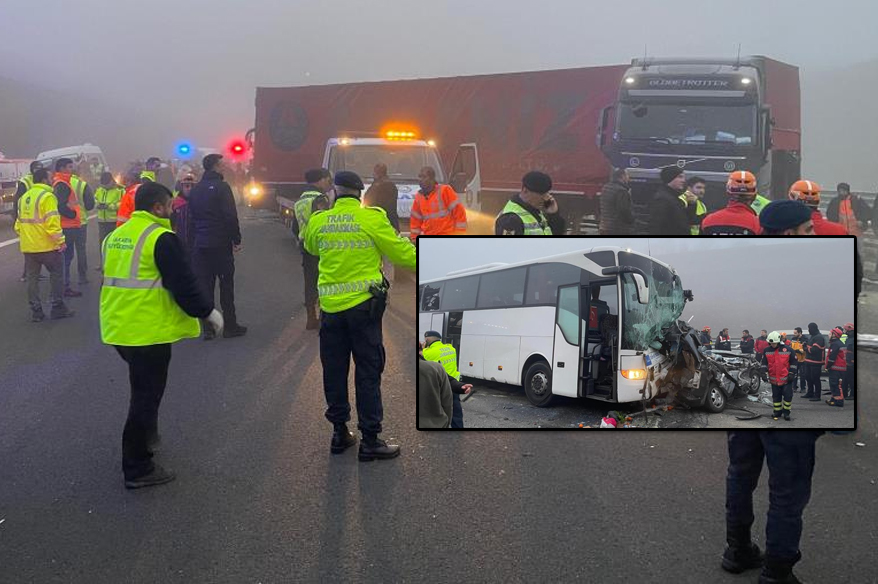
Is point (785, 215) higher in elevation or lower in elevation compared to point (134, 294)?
higher

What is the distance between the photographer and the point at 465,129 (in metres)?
18.0

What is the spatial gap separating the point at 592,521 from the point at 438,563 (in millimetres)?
890

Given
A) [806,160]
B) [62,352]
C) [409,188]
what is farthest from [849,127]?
[62,352]

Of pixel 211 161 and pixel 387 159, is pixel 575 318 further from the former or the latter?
pixel 387 159

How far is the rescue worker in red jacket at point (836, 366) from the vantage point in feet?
9.66

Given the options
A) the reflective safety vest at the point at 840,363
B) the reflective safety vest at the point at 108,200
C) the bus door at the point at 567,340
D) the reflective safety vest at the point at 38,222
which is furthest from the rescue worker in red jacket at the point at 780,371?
the reflective safety vest at the point at 108,200

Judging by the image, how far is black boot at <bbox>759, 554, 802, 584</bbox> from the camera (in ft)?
11.3

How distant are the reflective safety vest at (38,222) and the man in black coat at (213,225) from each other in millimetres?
1817

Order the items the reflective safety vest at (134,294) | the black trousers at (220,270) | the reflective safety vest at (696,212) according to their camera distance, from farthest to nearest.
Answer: the black trousers at (220,270)
the reflective safety vest at (696,212)
the reflective safety vest at (134,294)

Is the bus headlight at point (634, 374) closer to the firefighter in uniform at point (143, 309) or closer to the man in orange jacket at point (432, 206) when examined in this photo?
the firefighter in uniform at point (143, 309)

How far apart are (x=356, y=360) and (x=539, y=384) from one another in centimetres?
230

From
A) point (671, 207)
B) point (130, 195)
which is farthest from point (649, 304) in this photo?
point (130, 195)

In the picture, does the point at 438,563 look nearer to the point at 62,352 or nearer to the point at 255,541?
the point at 255,541

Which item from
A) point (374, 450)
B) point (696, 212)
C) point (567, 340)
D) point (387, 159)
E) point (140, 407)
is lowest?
point (374, 450)
